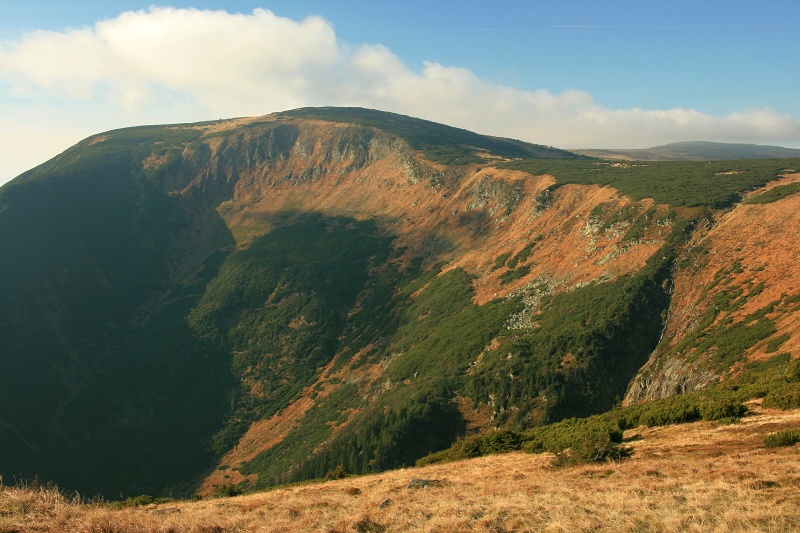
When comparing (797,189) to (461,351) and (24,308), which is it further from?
(24,308)

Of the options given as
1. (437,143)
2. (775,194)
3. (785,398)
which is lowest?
(785,398)

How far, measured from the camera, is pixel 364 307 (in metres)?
83.6

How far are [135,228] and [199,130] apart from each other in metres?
67.0

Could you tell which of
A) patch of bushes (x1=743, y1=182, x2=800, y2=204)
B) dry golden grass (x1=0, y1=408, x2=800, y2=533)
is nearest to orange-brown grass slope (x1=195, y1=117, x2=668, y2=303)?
patch of bushes (x1=743, y1=182, x2=800, y2=204)

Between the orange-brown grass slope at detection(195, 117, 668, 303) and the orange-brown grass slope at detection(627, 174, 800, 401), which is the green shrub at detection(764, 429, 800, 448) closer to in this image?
the orange-brown grass slope at detection(627, 174, 800, 401)

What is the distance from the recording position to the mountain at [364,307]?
44812mm

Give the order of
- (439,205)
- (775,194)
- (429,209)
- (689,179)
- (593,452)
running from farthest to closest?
(429,209)
(439,205)
(689,179)
(775,194)
(593,452)

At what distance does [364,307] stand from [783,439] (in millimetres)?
69641

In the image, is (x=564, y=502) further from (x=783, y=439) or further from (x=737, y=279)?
(x=737, y=279)

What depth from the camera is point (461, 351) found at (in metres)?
54.4

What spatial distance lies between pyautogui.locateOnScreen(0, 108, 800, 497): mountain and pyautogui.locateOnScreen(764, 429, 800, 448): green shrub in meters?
16.6

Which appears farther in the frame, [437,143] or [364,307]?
[437,143]

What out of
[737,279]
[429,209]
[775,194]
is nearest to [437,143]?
[429,209]

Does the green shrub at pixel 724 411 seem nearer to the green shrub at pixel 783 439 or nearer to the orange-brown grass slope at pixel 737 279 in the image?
the green shrub at pixel 783 439
